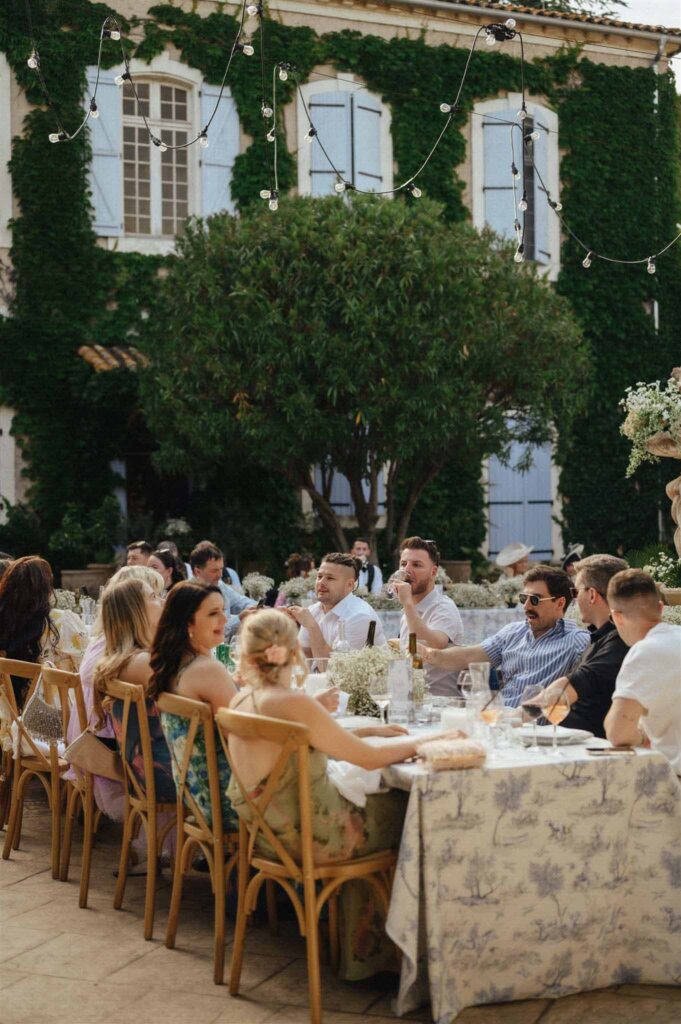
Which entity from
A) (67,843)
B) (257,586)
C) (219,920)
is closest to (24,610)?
(67,843)

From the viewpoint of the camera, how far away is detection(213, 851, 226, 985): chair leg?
4258 mm

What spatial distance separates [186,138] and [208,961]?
42.9ft

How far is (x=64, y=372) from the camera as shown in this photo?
15078 millimetres

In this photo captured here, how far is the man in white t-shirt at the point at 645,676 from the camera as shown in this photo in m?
4.05

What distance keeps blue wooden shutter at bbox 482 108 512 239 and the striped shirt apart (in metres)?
12.2

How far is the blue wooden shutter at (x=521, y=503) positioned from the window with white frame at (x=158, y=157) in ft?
16.1

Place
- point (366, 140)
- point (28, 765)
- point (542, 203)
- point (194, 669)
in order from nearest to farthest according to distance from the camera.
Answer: point (194, 669) → point (28, 765) → point (366, 140) → point (542, 203)

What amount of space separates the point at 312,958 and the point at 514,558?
40.3 feet

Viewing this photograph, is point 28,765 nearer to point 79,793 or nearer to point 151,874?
point 79,793

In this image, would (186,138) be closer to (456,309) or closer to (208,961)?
(456,309)

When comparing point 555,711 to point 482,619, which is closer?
point 555,711

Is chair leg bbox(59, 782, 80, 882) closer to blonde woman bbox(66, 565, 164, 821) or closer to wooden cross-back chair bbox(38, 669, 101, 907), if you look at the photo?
wooden cross-back chair bbox(38, 669, 101, 907)

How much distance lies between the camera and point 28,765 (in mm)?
5852

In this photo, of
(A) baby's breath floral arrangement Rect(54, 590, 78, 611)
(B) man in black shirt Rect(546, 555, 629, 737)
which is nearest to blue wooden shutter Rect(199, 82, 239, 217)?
(A) baby's breath floral arrangement Rect(54, 590, 78, 611)
